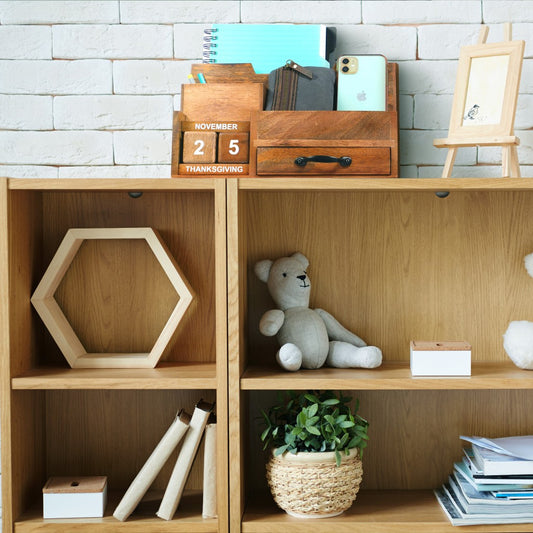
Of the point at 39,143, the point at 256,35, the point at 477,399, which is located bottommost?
the point at 477,399

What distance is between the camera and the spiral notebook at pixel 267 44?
1.64 meters

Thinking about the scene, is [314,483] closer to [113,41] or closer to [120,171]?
[120,171]

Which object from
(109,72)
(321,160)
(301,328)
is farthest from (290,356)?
(109,72)

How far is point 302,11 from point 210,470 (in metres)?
1.14

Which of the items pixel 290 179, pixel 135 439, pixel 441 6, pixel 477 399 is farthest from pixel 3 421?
pixel 441 6

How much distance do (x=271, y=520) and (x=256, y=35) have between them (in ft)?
3.75

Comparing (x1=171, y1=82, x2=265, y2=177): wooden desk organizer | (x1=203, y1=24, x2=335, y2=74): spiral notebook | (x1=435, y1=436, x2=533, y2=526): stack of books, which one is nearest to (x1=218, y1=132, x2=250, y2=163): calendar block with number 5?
(x1=171, y1=82, x2=265, y2=177): wooden desk organizer

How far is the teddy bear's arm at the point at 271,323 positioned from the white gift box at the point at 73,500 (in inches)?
20.2

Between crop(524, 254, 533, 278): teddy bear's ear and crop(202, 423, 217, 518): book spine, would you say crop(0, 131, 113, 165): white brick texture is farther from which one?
crop(524, 254, 533, 278): teddy bear's ear

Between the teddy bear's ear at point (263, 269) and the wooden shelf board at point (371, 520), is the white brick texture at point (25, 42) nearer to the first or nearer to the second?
the teddy bear's ear at point (263, 269)

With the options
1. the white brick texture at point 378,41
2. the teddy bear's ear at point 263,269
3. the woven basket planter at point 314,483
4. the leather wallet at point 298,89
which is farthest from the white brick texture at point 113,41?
the woven basket planter at point 314,483

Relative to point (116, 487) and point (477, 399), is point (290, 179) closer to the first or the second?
point (477, 399)

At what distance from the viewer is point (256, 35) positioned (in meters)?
1.66

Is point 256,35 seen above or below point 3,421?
above
